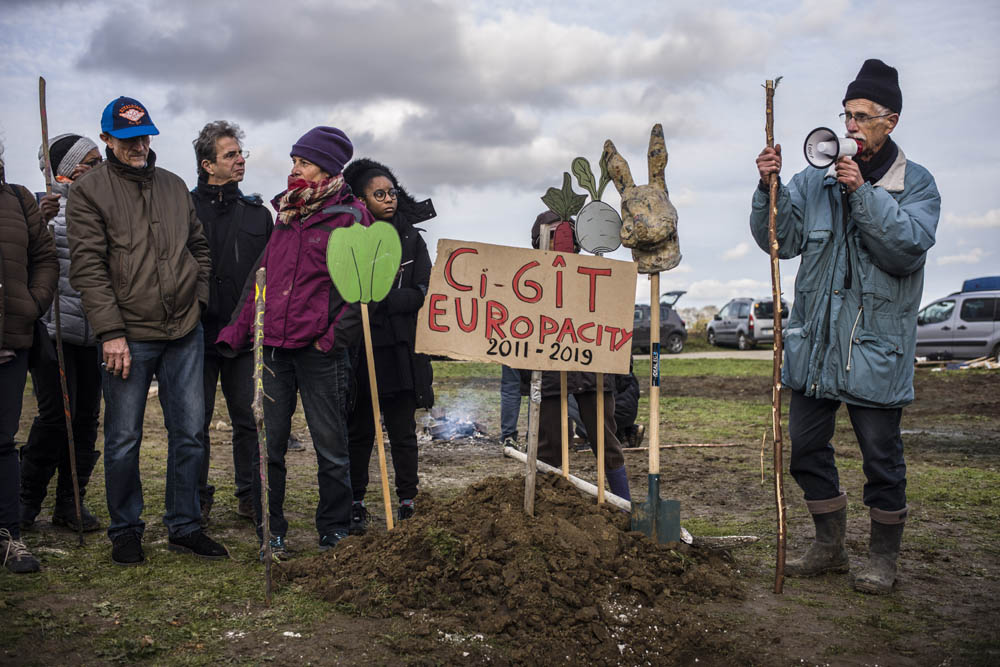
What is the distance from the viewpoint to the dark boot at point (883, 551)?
3.60 meters

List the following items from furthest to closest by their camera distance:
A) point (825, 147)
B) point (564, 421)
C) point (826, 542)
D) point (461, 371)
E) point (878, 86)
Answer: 1. point (461, 371)
2. point (564, 421)
3. point (826, 542)
4. point (878, 86)
5. point (825, 147)

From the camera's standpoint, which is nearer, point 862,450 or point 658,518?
point 862,450

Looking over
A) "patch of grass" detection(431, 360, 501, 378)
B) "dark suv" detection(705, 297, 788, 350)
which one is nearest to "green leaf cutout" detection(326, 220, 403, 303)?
"patch of grass" detection(431, 360, 501, 378)

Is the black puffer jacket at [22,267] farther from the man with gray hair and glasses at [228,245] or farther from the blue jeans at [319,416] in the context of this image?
the blue jeans at [319,416]

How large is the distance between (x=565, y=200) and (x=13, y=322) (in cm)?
271

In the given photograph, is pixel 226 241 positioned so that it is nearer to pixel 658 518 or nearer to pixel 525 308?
pixel 525 308

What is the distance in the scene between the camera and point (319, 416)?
13.2 feet

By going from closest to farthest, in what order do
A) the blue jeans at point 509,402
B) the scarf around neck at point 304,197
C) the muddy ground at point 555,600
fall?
the muddy ground at point 555,600 → the scarf around neck at point 304,197 → the blue jeans at point 509,402

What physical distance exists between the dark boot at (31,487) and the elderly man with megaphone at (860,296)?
3.98 meters

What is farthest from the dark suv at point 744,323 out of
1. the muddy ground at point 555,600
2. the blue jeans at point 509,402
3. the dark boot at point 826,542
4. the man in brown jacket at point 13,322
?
the man in brown jacket at point 13,322

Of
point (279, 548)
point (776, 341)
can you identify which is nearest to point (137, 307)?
point (279, 548)

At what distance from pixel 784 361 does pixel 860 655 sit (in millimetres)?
1373

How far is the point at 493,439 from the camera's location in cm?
860

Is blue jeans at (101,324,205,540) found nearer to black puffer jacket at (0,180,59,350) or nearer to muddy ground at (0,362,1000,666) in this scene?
muddy ground at (0,362,1000,666)
